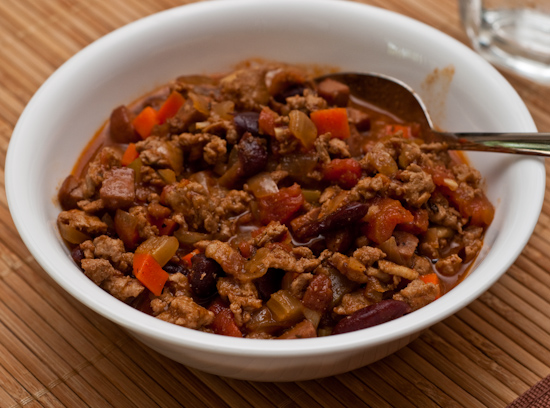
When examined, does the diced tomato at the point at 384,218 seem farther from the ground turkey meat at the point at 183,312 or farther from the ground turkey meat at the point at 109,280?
the ground turkey meat at the point at 109,280

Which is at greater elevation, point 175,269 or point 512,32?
point 512,32

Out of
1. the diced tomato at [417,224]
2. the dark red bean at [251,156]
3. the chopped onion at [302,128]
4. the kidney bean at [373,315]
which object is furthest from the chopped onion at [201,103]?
the kidney bean at [373,315]

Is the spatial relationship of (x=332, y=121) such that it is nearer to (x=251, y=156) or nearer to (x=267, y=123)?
(x=267, y=123)

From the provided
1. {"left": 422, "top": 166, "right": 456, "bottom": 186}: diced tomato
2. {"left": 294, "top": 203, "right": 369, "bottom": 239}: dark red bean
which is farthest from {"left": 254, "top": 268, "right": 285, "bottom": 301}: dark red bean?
{"left": 422, "top": 166, "right": 456, "bottom": 186}: diced tomato

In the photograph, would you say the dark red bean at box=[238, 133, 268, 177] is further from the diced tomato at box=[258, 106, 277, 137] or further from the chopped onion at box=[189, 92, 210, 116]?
the chopped onion at box=[189, 92, 210, 116]

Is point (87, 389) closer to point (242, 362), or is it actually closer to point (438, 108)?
point (242, 362)

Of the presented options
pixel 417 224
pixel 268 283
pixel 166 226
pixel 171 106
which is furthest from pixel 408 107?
pixel 166 226

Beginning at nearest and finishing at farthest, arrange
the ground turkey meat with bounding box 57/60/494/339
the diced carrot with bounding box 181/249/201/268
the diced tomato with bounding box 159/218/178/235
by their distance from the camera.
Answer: the ground turkey meat with bounding box 57/60/494/339 → the diced carrot with bounding box 181/249/201/268 → the diced tomato with bounding box 159/218/178/235
